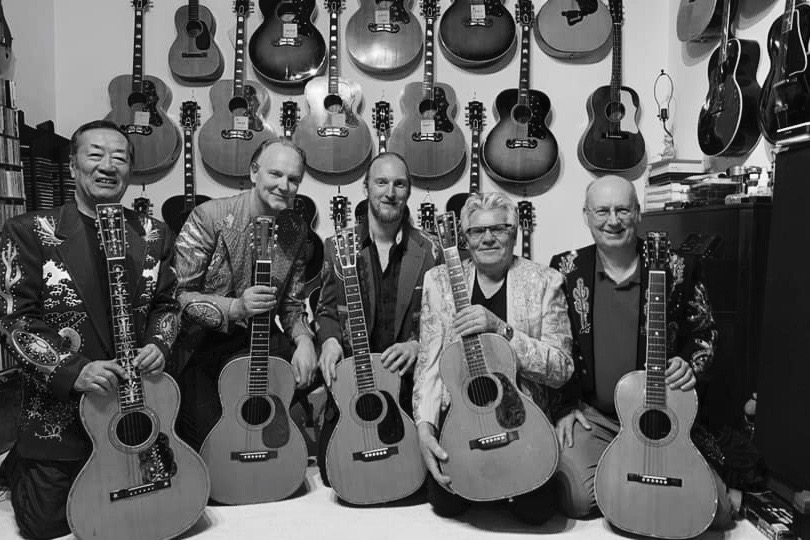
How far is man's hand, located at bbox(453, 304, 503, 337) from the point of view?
2.32 meters

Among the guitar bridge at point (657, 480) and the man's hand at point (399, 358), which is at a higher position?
the man's hand at point (399, 358)

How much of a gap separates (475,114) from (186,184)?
183cm

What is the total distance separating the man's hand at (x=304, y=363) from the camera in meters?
2.80

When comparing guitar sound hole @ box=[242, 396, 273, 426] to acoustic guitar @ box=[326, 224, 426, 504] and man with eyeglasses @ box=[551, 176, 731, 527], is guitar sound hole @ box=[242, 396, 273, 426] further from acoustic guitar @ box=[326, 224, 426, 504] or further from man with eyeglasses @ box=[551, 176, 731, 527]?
man with eyeglasses @ box=[551, 176, 731, 527]

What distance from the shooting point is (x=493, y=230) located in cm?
246

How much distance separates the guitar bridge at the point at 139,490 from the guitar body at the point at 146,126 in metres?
2.47

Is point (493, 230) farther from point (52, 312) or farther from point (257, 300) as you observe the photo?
point (52, 312)

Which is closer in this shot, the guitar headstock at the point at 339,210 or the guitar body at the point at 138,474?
the guitar body at the point at 138,474

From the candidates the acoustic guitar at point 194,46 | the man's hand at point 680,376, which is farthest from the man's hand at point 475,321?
the acoustic guitar at point 194,46

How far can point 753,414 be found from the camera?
8.94ft

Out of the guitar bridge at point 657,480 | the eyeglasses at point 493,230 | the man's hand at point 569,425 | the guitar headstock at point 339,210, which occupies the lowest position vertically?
the guitar bridge at point 657,480

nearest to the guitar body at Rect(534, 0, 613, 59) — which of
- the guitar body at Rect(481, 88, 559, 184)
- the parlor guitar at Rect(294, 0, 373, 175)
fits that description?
the guitar body at Rect(481, 88, 559, 184)

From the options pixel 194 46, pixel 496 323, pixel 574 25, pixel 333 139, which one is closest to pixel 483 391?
Result: pixel 496 323

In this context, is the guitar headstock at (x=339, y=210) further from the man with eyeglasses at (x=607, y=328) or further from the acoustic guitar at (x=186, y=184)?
the man with eyeglasses at (x=607, y=328)
